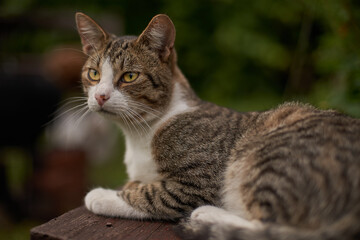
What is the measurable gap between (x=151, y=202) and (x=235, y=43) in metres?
4.72

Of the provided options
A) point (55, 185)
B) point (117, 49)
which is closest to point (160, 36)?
point (117, 49)

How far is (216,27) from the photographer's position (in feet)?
25.0

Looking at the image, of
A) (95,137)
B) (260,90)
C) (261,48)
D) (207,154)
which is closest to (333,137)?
(207,154)

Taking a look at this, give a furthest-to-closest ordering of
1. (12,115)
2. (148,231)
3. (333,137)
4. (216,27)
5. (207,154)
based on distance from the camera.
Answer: (216,27), (12,115), (207,154), (148,231), (333,137)

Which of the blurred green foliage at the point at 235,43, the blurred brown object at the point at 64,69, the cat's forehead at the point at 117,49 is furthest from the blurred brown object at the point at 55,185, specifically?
the cat's forehead at the point at 117,49

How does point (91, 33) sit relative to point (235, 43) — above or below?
below

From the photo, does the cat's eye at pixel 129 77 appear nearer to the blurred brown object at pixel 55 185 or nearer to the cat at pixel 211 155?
the cat at pixel 211 155

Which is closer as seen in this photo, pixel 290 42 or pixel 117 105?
pixel 117 105

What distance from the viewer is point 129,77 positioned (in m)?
2.78

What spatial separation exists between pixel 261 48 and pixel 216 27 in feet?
5.08

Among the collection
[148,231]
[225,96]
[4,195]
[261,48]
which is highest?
[261,48]

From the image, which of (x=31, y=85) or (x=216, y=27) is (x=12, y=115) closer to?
(x=31, y=85)

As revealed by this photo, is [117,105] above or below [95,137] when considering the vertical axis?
above

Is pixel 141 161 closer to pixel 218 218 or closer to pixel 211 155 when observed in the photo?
pixel 211 155
